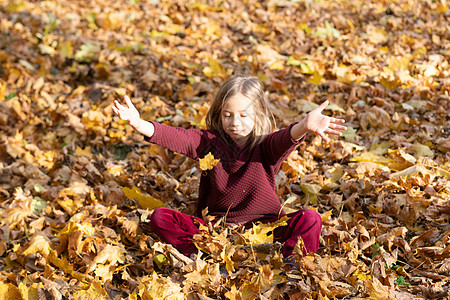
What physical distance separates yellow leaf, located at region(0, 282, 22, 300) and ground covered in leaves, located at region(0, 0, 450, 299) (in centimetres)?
2

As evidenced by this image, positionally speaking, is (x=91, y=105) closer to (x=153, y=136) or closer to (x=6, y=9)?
(x=153, y=136)

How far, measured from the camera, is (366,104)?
4051 millimetres

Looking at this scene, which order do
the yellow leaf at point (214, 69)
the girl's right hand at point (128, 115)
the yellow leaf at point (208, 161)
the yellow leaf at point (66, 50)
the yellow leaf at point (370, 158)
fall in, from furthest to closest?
the yellow leaf at point (66, 50)
the yellow leaf at point (214, 69)
the yellow leaf at point (370, 158)
the yellow leaf at point (208, 161)
the girl's right hand at point (128, 115)

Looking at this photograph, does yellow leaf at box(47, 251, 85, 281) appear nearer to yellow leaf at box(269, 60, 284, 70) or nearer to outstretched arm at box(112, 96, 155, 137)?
outstretched arm at box(112, 96, 155, 137)

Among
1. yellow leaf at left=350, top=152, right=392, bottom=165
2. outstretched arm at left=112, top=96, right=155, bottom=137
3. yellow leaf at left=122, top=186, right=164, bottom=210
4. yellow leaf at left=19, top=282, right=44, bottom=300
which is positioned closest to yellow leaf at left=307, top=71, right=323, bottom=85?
yellow leaf at left=350, top=152, right=392, bottom=165

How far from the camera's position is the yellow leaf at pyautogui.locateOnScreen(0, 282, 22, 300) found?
227 cm

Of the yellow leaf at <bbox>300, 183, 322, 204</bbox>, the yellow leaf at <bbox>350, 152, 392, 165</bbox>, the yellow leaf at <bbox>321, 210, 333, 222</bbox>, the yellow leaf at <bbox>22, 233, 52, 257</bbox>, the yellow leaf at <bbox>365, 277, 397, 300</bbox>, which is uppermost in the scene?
the yellow leaf at <bbox>350, 152, 392, 165</bbox>

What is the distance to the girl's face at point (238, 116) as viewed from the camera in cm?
250

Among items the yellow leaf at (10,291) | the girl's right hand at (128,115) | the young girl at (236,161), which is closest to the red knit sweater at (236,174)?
the young girl at (236,161)

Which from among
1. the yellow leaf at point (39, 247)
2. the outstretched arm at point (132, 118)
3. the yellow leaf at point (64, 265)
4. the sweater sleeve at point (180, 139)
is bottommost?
the yellow leaf at point (39, 247)

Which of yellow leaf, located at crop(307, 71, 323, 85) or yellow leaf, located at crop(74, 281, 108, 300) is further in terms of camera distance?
yellow leaf, located at crop(307, 71, 323, 85)

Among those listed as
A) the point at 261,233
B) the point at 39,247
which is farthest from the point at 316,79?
the point at 39,247

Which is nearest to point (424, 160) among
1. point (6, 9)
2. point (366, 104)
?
point (366, 104)

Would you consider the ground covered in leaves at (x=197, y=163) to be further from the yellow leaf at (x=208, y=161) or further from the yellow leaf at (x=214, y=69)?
the yellow leaf at (x=208, y=161)
